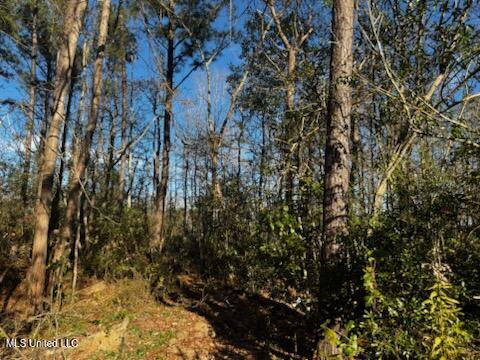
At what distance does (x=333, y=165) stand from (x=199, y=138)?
965 cm

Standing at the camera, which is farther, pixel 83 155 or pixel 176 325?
pixel 83 155

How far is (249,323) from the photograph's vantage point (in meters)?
5.88

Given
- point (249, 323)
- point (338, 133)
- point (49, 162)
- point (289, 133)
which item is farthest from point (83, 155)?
point (338, 133)

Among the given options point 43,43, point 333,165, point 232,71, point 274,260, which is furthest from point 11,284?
point 43,43

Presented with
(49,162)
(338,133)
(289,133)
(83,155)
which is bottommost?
(49,162)

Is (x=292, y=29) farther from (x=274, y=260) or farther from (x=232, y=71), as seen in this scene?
(x=274, y=260)

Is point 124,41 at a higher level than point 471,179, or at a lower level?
higher

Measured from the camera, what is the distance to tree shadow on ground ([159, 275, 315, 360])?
16.3 ft

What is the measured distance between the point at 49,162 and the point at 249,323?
13.7 feet

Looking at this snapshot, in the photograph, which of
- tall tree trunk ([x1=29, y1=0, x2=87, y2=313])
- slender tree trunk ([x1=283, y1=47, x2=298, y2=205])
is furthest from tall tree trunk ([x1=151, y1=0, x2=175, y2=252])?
slender tree trunk ([x1=283, y1=47, x2=298, y2=205])

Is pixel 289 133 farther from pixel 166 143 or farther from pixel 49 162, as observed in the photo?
pixel 166 143

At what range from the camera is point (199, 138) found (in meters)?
13.5

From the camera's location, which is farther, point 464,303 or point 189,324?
point 189,324

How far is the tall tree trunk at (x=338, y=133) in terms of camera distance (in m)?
4.09
